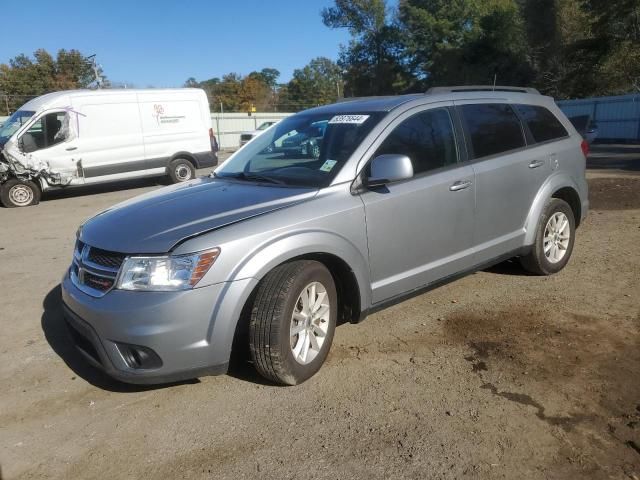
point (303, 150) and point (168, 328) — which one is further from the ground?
point (303, 150)

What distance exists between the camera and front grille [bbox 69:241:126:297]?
10.2 ft

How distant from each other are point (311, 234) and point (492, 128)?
7.43ft

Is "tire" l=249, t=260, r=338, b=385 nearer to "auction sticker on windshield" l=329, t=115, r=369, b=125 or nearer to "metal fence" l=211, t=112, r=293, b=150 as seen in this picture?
"auction sticker on windshield" l=329, t=115, r=369, b=125

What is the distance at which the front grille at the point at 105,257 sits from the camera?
3.10 meters

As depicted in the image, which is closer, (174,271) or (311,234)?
(174,271)

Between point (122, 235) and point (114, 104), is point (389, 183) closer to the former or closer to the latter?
point (122, 235)

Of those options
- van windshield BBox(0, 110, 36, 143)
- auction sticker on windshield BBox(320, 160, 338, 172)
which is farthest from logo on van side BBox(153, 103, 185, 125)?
auction sticker on windshield BBox(320, 160, 338, 172)

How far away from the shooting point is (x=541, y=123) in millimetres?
5219

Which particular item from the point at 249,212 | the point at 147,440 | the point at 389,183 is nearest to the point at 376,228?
the point at 389,183

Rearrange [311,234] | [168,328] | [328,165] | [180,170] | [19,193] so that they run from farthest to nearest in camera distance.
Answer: [180,170] → [19,193] → [328,165] → [311,234] → [168,328]

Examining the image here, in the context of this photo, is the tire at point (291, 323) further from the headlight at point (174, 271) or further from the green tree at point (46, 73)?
the green tree at point (46, 73)

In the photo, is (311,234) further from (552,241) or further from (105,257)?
(552,241)

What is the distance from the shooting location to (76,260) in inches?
140

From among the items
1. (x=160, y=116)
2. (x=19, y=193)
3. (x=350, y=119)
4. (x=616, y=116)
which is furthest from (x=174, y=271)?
(x=616, y=116)
